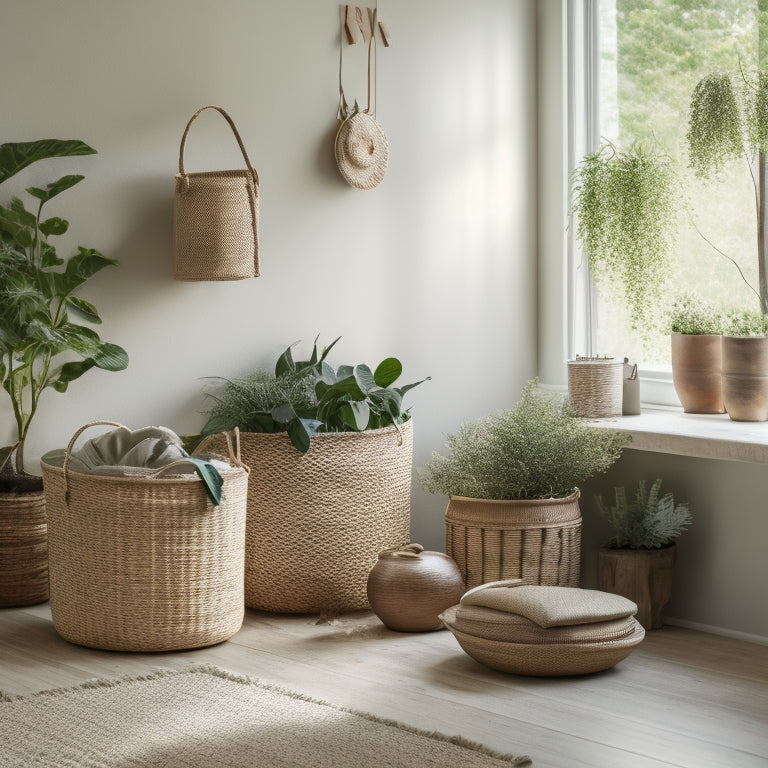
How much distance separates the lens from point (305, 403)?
322 centimetres

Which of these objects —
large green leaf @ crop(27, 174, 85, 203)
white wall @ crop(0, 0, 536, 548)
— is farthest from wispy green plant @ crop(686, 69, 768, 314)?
large green leaf @ crop(27, 174, 85, 203)

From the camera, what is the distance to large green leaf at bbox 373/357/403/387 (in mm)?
3445

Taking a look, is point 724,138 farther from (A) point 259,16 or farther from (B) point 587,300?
(A) point 259,16

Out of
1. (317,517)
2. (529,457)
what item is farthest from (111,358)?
(529,457)

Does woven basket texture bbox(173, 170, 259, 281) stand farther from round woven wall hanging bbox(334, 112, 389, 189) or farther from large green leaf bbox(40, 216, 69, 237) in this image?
round woven wall hanging bbox(334, 112, 389, 189)

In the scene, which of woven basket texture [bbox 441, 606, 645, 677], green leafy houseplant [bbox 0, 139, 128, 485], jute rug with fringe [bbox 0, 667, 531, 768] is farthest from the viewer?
green leafy houseplant [bbox 0, 139, 128, 485]

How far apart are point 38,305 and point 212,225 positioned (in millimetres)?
515

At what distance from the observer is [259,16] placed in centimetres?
340

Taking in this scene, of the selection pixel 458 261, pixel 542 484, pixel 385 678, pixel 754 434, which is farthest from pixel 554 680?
pixel 458 261

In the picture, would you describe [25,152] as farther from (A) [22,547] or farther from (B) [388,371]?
(B) [388,371]

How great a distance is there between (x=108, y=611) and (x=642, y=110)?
2401 millimetres

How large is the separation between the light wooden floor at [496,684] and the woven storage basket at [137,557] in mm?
71

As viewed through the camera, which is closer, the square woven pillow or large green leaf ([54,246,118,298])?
the square woven pillow

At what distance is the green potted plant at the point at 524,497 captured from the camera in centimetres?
319
